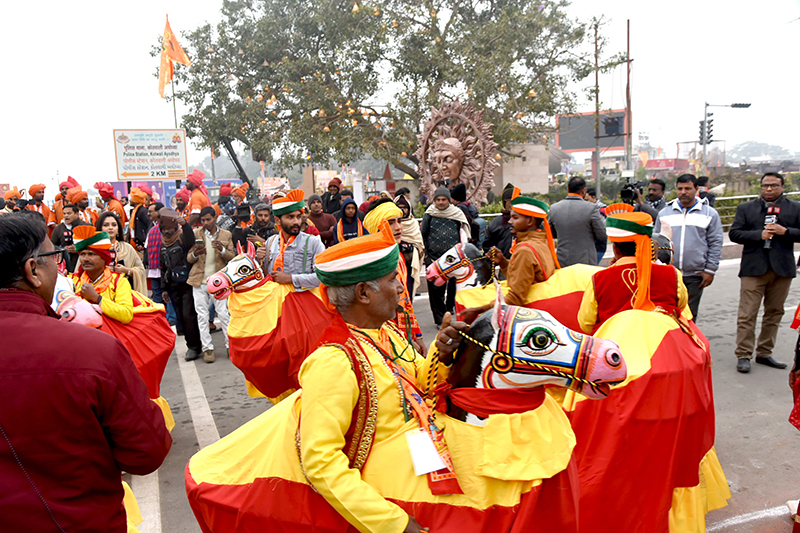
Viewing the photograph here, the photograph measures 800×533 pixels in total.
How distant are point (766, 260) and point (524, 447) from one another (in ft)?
18.7

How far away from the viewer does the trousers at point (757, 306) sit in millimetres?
6450

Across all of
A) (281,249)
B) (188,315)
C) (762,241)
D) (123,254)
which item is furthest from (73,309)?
(762,241)

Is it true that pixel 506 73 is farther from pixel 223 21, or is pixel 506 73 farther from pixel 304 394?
pixel 304 394

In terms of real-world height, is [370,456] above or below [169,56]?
below

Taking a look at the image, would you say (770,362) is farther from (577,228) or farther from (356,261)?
(356,261)

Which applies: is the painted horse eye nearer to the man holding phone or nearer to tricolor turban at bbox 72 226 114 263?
tricolor turban at bbox 72 226 114 263

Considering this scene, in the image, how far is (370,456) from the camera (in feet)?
6.50

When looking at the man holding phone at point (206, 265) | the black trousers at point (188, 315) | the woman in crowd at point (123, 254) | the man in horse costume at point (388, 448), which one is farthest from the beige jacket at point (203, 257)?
the man in horse costume at point (388, 448)

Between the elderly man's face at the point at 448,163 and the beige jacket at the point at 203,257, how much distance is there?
209 inches

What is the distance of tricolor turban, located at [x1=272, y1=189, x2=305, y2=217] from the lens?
16.5ft

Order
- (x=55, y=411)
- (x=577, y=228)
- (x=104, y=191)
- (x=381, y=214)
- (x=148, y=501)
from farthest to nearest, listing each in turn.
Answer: (x=104, y=191)
(x=577, y=228)
(x=381, y=214)
(x=148, y=501)
(x=55, y=411)

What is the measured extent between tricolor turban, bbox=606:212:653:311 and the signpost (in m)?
18.6

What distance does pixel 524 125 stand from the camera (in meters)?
19.5

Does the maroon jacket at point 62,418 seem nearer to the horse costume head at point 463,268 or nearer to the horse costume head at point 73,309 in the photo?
the horse costume head at point 73,309
